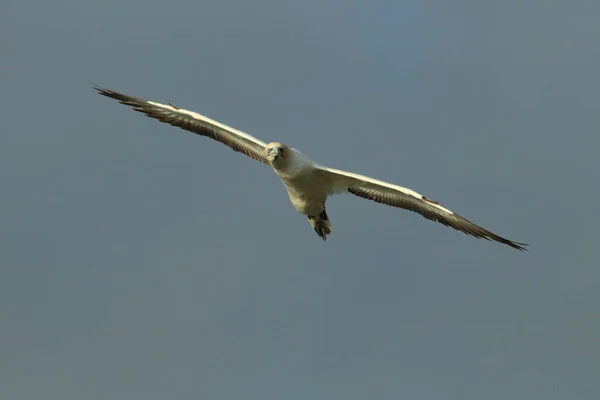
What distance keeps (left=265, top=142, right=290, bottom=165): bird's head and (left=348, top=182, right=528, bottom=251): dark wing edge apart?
2.10 m

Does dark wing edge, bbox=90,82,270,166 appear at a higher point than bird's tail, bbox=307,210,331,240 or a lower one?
higher

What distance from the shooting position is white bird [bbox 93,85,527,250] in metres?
31.2

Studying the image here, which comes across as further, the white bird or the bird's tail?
the bird's tail

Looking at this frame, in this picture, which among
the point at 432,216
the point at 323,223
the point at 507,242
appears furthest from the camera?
the point at 323,223

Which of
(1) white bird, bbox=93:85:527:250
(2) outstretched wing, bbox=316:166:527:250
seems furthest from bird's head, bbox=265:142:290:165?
(2) outstretched wing, bbox=316:166:527:250

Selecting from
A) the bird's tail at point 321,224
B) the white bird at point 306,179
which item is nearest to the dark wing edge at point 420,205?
the white bird at point 306,179

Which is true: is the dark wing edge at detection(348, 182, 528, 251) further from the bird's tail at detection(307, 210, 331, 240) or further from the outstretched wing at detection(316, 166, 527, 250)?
A: the bird's tail at detection(307, 210, 331, 240)

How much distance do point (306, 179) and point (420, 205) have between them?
2.96 meters

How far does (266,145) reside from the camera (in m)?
32.0

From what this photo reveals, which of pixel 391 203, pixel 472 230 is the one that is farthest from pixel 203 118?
pixel 472 230

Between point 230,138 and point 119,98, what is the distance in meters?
3.35

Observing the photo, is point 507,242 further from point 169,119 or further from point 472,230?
point 169,119

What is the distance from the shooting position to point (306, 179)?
104ft

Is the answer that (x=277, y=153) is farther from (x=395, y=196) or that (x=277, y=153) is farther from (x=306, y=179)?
(x=395, y=196)
